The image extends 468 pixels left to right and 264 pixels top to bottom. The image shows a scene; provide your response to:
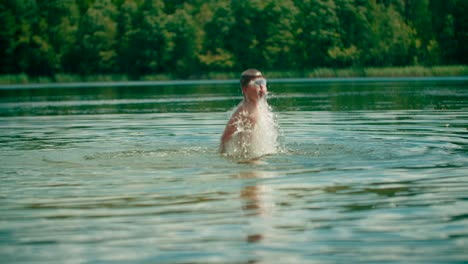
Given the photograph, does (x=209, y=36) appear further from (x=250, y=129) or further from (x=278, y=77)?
(x=250, y=129)

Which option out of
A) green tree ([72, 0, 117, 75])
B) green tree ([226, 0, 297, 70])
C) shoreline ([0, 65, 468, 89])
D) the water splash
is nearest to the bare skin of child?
the water splash

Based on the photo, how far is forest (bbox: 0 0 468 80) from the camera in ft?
371

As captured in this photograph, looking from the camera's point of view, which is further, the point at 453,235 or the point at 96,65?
the point at 96,65

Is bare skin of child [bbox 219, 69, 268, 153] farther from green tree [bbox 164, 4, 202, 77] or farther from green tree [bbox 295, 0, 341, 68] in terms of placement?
green tree [bbox 164, 4, 202, 77]

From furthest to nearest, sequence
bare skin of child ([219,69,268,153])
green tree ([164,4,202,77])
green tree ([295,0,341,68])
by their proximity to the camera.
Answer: green tree ([164,4,202,77]), green tree ([295,0,341,68]), bare skin of child ([219,69,268,153])

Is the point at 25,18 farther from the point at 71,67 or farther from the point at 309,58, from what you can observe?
the point at 309,58

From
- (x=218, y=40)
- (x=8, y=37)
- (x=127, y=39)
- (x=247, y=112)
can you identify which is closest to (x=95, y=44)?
(x=127, y=39)

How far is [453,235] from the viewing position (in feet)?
27.0

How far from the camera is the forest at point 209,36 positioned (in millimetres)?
113000

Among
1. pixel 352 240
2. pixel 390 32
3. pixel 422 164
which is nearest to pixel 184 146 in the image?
pixel 422 164

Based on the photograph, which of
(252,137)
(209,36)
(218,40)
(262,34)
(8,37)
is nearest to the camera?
(252,137)

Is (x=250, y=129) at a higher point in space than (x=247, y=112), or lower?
lower

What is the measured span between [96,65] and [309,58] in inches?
1043

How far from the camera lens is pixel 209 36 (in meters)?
121
